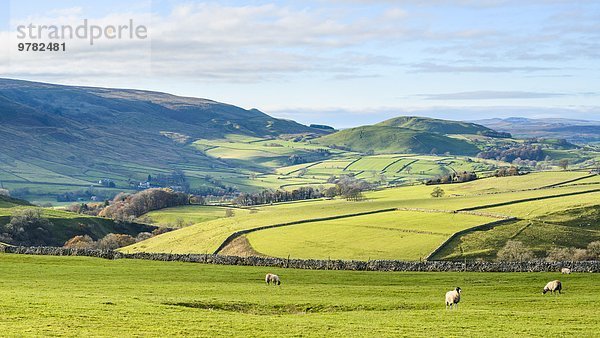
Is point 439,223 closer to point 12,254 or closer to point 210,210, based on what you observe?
point 12,254

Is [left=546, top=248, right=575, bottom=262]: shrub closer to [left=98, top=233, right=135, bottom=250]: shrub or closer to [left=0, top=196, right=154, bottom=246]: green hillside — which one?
[left=98, top=233, right=135, bottom=250]: shrub

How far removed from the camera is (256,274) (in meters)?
54.6

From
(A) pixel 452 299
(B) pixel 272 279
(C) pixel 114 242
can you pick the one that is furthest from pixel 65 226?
(A) pixel 452 299

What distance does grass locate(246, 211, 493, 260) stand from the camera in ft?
254

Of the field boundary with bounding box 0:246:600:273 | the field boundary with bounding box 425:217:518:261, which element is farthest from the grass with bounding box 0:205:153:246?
the field boundary with bounding box 425:217:518:261

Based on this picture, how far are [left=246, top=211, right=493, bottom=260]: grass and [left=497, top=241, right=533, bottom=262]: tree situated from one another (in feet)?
22.7

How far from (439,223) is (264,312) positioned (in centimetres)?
5572

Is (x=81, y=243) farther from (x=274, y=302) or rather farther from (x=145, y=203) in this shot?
(x=274, y=302)

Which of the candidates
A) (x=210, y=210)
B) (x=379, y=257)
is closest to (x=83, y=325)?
(x=379, y=257)

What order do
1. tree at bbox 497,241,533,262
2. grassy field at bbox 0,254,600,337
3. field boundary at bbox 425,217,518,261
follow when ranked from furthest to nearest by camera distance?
field boundary at bbox 425,217,518,261, tree at bbox 497,241,533,262, grassy field at bbox 0,254,600,337

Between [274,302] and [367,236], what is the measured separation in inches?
1873

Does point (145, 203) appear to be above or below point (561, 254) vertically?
above

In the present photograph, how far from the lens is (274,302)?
3869 cm

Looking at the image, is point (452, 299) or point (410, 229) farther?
point (410, 229)
